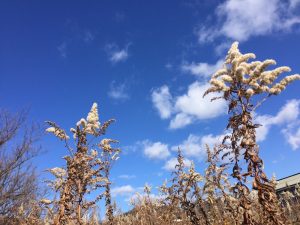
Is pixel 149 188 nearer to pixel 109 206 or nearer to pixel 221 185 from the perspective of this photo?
pixel 109 206

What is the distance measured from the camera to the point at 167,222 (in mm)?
12328

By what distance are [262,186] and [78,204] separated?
3.92 meters

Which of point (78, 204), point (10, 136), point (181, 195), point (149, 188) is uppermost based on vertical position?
point (10, 136)

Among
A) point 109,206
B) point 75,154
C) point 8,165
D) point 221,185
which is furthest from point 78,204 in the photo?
point 8,165

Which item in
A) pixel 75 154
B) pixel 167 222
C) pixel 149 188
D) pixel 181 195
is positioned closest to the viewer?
pixel 75 154

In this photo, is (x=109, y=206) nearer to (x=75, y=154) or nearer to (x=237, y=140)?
(x=75, y=154)

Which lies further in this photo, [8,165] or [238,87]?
[8,165]

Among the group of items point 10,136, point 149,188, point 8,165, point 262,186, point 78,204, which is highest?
point 10,136

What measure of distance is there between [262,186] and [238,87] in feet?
5.43

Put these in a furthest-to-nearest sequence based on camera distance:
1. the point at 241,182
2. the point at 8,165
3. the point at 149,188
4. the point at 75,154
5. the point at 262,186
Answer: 1. the point at 8,165
2. the point at 149,188
3. the point at 75,154
4. the point at 241,182
5. the point at 262,186

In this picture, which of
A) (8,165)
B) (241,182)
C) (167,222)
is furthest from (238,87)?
(8,165)

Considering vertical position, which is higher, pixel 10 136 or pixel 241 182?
pixel 10 136

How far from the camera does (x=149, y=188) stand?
56.1 ft

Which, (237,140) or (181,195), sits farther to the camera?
(181,195)
